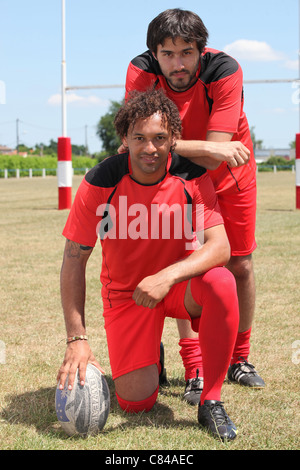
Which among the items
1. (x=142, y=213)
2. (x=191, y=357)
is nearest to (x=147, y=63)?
(x=142, y=213)

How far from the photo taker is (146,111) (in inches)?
112

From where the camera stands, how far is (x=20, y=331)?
4.52 m

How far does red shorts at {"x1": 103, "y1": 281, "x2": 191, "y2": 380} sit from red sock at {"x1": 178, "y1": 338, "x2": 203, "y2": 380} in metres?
0.35

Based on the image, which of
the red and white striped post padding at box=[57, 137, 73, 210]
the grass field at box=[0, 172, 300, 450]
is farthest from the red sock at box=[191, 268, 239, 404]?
the red and white striped post padding at box=[57, 137, 73, 210]

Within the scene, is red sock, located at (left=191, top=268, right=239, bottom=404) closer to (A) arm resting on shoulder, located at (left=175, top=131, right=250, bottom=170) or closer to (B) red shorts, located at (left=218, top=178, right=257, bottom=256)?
(A) arm resting on shoulder, located at (left=175, top=131, right=250, bottom=170)

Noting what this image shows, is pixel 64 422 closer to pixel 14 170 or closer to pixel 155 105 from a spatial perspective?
pixel 155 105

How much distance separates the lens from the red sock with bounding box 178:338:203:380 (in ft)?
11.2

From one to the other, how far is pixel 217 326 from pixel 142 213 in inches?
27.3

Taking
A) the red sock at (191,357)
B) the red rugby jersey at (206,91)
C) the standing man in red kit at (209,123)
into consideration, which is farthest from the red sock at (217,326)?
the red rugby jersey at (206,91)

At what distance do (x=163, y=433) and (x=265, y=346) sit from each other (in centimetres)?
162

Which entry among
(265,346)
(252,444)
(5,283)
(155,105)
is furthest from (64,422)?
(5,283)

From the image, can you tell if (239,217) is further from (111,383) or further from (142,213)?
(111,383)

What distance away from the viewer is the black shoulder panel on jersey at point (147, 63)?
11.0ft

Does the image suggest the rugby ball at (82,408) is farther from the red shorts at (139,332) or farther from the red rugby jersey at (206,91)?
the red rugby jersey at (206,91)
